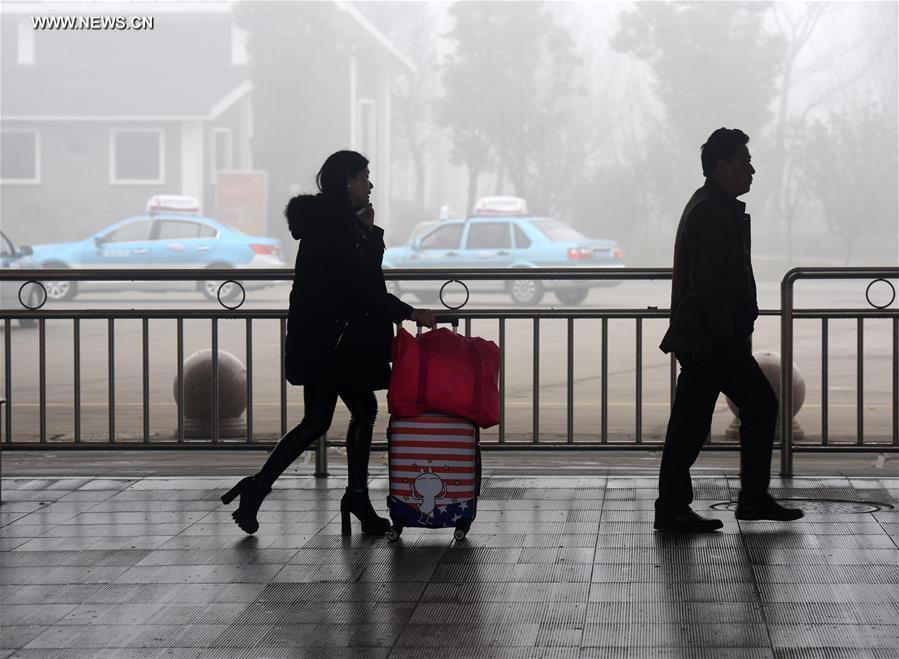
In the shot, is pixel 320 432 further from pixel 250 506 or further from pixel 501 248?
pixel 501 248

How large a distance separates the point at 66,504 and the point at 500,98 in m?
40.2

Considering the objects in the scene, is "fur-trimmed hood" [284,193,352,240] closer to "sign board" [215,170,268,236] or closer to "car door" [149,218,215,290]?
A: "car door" [149,218,215,290]

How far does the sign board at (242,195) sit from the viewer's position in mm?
42031

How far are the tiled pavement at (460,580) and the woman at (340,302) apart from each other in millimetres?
573

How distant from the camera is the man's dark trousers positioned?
6.11 meters

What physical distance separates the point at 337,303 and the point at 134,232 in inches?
1030

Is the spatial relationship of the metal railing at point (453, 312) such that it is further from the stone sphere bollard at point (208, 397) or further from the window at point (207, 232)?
the window at point (207, 232)

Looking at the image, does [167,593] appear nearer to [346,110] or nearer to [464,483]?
[464,483]

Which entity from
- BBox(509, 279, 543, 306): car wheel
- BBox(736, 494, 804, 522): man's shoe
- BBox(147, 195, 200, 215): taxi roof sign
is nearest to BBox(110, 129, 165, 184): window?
BBox(147, 195, 200, 215): taxi roof sign

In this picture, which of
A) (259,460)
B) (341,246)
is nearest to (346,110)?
(259,460)

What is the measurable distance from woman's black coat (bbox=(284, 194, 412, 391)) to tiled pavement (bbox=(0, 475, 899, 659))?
793mm

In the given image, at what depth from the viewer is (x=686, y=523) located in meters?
6.06

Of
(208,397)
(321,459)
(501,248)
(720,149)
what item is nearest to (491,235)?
(501,248)

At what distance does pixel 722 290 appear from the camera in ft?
19.5
